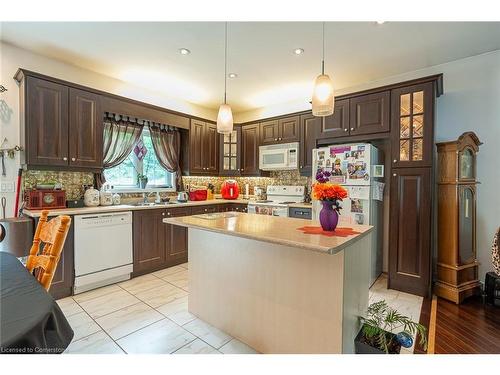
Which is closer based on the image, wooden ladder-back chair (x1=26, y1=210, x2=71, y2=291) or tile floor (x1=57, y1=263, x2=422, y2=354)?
wooden ladder-back chair (x1=26, y1=210, x2=71, y2=291)

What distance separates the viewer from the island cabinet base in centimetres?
163

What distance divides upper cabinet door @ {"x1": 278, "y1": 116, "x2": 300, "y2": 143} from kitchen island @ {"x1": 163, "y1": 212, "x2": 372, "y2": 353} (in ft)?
7.55

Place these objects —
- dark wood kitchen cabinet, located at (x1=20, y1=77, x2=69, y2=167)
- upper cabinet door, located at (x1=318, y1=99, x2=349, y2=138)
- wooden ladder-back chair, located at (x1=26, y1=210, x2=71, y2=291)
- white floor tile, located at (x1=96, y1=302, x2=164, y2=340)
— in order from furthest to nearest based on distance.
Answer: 1. upper cabinet door, located at (x1=318, y1=99, x2=349, y2=138)
2. dark wood kitchen cabinet, located at (x1=20, y1=77, x2=69, y2=167)
3. white floor tile, located at (x1=96, y1=302, x2=164, y2=340)
4. wooden ladder-back chair, located at (x1=26, y1=210, x2=71, y2=291)

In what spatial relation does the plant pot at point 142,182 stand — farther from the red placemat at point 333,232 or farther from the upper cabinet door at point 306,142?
the red placemat at point 333,232

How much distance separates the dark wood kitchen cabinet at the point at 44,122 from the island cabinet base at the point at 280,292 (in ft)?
6.54

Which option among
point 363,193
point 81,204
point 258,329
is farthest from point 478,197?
point 81,204

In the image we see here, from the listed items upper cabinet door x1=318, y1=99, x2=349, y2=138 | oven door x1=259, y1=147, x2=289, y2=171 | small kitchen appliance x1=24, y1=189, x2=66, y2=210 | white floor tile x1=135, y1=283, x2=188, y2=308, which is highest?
upper cabinet door x1=318, y1=99, x2=349, y2=138

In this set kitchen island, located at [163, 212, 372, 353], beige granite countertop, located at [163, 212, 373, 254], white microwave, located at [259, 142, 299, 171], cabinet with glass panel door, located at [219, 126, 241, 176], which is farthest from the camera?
cabinet with glass panel door, located at [219, 126, 241, 176]

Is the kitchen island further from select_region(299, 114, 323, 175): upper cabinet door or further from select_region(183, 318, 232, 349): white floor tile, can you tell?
select_region(299, 114, 323, 175): upper cabinet door

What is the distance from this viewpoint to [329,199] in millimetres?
1770

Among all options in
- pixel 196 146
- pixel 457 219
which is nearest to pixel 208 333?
pixel 457 219

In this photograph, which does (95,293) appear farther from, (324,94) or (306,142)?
(306,142)

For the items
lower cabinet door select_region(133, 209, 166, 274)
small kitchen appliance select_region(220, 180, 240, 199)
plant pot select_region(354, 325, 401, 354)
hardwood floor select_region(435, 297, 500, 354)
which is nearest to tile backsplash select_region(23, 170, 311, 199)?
small kitchen appliance select_region(220, 180, 240, 199)
